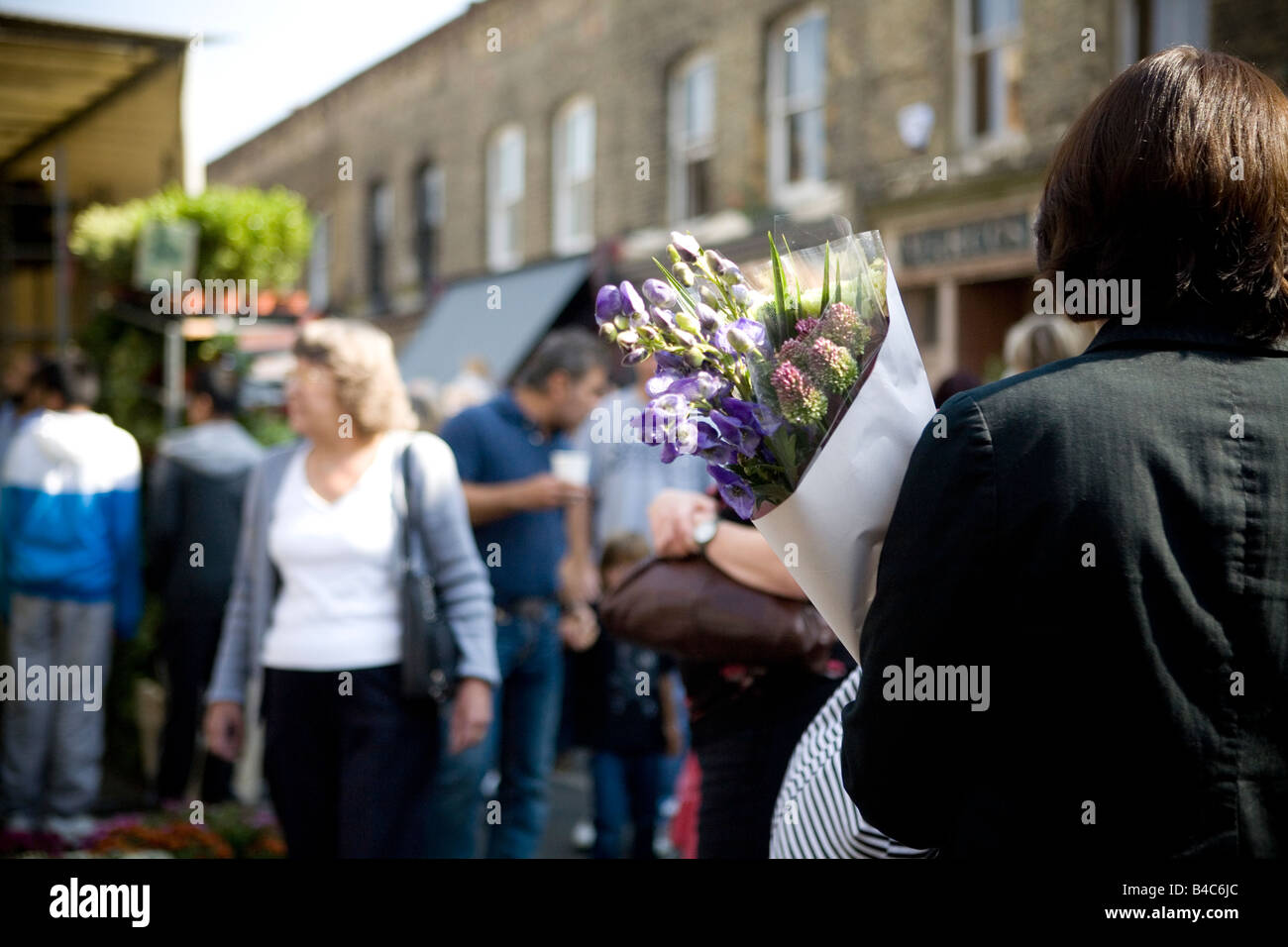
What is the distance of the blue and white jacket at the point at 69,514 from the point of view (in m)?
5.47

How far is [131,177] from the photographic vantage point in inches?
416

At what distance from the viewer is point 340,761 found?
3.41 metres

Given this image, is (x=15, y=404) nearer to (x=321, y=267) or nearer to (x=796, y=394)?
(x=796, y=394)

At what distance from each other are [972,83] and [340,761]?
8.92 m

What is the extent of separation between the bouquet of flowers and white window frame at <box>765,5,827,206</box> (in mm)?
10755

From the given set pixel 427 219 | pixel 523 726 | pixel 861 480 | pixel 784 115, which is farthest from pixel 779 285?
pixel 427 219

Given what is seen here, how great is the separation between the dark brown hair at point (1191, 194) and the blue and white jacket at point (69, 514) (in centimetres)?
505

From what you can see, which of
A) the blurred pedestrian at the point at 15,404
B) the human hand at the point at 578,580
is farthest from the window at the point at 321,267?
the human hand at the point at 578,580

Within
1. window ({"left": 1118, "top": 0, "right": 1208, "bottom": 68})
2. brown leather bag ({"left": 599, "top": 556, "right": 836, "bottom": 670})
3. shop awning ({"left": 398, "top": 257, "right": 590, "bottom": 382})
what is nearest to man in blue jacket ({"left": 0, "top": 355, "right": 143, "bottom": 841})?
brown leather bag ({"left": 599, "top": 556, "right": 836, "bottom": 670})

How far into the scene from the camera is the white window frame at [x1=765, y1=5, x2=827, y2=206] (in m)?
12.1

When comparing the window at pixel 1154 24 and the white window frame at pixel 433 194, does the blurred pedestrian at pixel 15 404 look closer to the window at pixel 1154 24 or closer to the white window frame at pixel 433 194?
the window at pixel 1154 24
